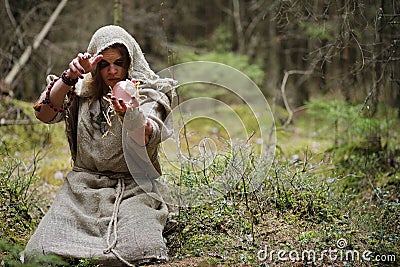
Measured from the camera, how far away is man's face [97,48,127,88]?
373 centimetres

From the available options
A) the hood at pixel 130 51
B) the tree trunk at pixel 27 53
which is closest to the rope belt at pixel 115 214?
the hood at pixel 130 51

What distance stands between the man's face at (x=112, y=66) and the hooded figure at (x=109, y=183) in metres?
0.06

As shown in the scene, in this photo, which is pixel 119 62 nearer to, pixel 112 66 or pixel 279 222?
pixel 112 66

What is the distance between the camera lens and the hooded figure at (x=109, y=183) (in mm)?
3438

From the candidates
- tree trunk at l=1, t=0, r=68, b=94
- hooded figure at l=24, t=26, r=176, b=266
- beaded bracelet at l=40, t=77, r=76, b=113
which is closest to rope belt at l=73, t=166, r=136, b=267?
hooded figure at l=24, t=26, r=176, b=266

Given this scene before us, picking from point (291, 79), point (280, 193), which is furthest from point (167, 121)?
point (291, 79)

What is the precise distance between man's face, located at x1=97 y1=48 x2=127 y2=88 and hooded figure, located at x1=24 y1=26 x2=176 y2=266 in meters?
0.06

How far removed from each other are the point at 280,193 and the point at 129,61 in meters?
1.66

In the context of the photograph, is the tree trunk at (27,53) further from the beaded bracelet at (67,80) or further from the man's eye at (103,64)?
the beaded bracelet at (67,80)

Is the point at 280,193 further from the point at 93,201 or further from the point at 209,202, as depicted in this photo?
the point at 93,201

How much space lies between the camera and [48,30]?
30.8 ft

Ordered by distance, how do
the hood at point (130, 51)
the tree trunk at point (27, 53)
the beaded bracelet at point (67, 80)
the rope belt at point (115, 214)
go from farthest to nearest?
1. the tree trunk at point (27, 53)
2. the hood at point (130, 51)
3. the beaded bracelet at point (67, 80)
4. the rope belt at point (115, 214)

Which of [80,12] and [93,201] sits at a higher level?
[80,12]

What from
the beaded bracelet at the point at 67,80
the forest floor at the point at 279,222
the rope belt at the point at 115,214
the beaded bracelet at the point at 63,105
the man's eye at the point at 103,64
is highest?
the man's eye at the point at 103,64
